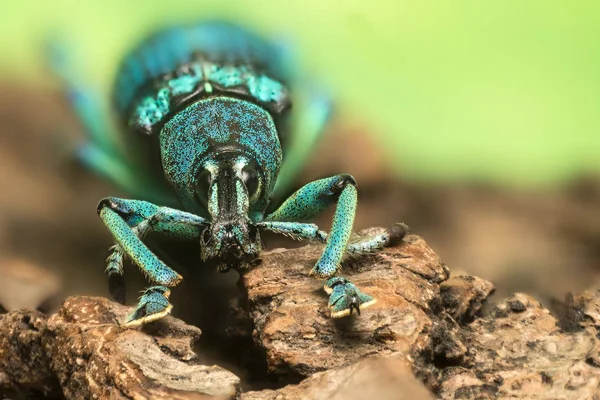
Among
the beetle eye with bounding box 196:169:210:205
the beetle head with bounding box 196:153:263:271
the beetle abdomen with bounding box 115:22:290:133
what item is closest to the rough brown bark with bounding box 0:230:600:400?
the beetle head with bounding box 196:153:263:271

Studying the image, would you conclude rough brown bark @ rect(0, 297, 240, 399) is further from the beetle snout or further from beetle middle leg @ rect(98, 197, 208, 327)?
the beetle snout

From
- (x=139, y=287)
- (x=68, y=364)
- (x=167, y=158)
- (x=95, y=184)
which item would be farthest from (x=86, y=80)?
(x=68, y=364)

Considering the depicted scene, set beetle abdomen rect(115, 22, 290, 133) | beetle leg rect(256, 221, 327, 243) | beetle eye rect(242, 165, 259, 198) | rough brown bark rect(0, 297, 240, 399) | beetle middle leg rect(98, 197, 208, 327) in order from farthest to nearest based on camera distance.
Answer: beetle abdomen rect(115, 22, 290, 133)
beetle eye rect(242, 165, 259, 198)
beetle leg rect(256, 221, 327, 243)
beetle middle leg rect(98, 197, 208, 327)
rough brown bark rect(0, 297, 240, 399)

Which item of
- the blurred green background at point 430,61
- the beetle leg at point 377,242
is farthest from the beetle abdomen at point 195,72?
the beetle leg at point 377,242

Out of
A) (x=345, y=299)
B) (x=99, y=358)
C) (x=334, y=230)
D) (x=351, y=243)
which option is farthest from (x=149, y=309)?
(x=351, y=243)

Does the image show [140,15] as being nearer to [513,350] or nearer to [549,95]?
[549,95]
